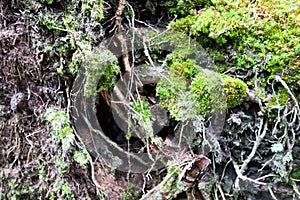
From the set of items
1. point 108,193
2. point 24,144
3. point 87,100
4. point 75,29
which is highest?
point 75,29

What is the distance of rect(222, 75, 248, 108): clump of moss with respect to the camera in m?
1.11

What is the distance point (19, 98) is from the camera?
1250mm

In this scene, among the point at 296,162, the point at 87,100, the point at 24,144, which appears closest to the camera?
the point at 296,162

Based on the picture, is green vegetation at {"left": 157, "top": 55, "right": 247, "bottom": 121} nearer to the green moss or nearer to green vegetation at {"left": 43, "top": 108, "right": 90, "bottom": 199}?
the green moss

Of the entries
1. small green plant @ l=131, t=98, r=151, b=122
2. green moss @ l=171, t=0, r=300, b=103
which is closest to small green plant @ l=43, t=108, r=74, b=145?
small green plant @ l=131, t=98, r=151, b=122

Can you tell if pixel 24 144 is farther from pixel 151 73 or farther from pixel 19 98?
pixel 151 73

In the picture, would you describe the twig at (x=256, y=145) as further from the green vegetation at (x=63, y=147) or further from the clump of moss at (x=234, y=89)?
the green vegetation at (x=63, y=147)

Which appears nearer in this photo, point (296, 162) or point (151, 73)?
point (296, 162)

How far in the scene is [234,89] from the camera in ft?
3.66

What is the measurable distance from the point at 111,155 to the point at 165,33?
0.59m

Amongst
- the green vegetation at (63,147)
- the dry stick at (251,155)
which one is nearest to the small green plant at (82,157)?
the green vegetation at (63,147)

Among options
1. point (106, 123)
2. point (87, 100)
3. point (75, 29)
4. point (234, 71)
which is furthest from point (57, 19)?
point (234, 71)

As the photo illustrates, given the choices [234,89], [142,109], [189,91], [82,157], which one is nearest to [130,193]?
[82,157]

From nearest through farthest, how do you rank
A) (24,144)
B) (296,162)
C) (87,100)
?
(296,162), (87,100), (24,144)
